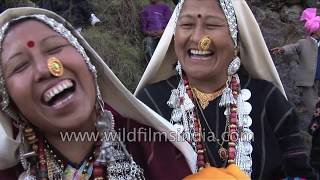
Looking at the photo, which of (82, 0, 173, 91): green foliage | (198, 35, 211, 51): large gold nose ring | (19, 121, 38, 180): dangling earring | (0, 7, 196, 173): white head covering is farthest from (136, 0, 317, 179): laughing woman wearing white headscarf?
(82, 0, 173, 91): green foliage

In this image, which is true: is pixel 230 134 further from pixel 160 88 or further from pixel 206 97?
pixel 160 88

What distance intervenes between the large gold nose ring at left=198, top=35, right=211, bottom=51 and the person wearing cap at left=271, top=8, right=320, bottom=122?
11.5 feet

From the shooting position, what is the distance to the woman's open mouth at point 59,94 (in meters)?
1.84

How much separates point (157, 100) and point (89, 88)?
0.90 m

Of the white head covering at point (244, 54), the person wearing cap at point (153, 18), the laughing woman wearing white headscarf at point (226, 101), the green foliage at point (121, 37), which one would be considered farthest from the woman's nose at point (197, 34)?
the person wearing cap at point (153, 18)

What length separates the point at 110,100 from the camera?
2129 mm

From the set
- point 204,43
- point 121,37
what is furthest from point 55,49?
point 121,37

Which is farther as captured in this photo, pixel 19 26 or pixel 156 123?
pixel 156 123

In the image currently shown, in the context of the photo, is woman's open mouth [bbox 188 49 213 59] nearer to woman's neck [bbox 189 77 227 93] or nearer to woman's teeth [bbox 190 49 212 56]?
woman's teeth [bbox 190 49 212 56]

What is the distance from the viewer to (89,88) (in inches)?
75.9

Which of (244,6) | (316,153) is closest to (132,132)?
(244,6)

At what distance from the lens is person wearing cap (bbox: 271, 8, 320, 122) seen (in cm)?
589

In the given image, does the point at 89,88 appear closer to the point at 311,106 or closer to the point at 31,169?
the point at 31,169

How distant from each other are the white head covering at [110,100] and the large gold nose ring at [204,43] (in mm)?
637
